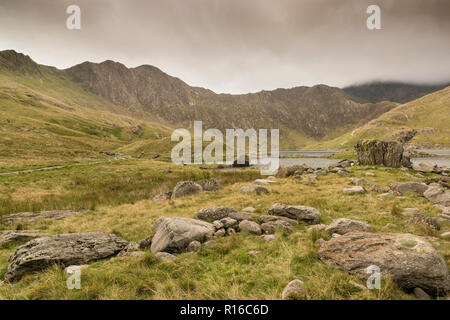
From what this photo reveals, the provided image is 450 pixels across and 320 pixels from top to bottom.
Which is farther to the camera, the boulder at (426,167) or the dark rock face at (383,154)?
the dark rock face at (383,154)

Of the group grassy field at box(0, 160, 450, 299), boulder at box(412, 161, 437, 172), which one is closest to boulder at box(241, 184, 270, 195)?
grassy field at box(0, 160, 450, 299)

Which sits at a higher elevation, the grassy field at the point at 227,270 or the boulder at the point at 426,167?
the boulder at the point at 426,167

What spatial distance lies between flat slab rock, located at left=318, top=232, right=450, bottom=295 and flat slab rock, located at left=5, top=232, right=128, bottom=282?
9.59 metres

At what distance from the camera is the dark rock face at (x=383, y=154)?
1610 inches

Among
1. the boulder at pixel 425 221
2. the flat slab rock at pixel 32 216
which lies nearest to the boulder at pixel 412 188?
the boulder at pixel 425 221

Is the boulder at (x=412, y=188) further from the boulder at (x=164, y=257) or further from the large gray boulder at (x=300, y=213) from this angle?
the boulder at (x=164, y=257)

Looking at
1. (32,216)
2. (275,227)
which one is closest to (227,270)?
(275,227)

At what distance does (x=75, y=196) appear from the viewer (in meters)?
25.7

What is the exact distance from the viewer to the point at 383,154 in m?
43.5

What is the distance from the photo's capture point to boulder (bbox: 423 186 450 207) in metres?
14.6

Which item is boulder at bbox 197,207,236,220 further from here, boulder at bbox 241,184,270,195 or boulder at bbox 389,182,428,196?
boulder at bbox 389,182,428,196

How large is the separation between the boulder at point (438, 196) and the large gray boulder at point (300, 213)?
10660 mm

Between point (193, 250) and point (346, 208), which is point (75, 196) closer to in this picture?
point (193, 250)

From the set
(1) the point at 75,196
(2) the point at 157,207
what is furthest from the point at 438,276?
(1) the point at 75,196
